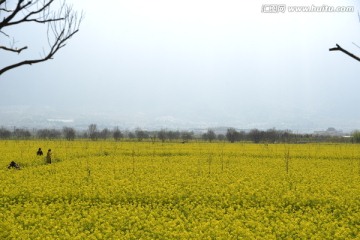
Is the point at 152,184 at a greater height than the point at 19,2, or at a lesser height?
lesser

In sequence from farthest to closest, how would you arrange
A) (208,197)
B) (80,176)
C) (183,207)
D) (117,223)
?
(80,176) → (208,197) → (183,207) → (117,223)

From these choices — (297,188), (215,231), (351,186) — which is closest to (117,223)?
(215,231)

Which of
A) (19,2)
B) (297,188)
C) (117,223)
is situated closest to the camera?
(19,2)

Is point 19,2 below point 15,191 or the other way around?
the other way around

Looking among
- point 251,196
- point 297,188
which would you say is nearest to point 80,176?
point 251,196

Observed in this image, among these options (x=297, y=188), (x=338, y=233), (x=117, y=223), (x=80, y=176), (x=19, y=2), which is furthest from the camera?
(x=80, y=176)

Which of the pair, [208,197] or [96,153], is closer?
[208,197]

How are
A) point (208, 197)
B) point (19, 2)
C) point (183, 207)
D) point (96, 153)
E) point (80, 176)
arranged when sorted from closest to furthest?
point (19, 2) < point (183, 207) < point (208, 197) < point (80, 176) < point (96, 153)

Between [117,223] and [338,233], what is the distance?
6780mm

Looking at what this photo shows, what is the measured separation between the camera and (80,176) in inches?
910

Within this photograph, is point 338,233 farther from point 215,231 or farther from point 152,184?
point 152,184

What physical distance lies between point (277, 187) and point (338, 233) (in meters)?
7.65

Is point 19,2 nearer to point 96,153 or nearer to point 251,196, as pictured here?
point 251,196

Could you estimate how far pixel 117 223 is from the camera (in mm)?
13391
